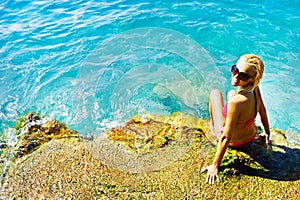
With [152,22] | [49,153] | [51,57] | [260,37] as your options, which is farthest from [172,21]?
[49,153]

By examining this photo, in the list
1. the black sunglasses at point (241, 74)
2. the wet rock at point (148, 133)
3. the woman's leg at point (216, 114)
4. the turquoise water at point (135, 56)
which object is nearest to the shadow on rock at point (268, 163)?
the woman's leg at point (216, 114)

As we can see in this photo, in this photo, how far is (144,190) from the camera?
11.6 ft

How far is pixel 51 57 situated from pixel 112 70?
193 cm

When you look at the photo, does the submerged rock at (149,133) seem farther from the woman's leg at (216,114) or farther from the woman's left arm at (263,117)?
the woman's left arm at (263,117)

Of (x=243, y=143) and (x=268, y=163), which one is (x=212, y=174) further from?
(x=268, y=163)

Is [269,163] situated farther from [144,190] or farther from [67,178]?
[67,178]

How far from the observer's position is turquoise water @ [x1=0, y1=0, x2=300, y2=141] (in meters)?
6.61

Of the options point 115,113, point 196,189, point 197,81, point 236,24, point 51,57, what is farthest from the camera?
point 236,24

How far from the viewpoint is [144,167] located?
12.7 ft

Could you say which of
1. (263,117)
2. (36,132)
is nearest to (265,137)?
(263,117)

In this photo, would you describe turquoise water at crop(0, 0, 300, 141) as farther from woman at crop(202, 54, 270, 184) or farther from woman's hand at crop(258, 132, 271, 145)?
woman at crop(202, 54, 270, 184)

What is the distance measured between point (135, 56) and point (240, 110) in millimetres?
5538

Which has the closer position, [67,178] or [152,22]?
[67,178]

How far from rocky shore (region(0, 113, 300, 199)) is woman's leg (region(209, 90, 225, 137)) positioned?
24cm
